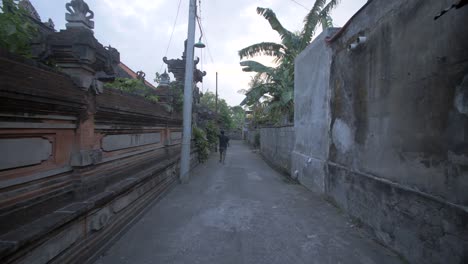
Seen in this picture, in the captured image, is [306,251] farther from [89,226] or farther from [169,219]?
[89,226]

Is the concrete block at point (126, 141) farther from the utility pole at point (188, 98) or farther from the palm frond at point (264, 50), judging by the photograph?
the palm frond at point (264, 50)

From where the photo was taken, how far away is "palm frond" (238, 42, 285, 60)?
13398 millimetres

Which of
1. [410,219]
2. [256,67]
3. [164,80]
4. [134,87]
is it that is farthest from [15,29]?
[256,67]

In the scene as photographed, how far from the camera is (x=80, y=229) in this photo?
128 inches

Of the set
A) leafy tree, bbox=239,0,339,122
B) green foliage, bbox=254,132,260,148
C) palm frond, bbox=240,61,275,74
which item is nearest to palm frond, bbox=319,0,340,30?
leafy tree, bbox=239,0,339,122

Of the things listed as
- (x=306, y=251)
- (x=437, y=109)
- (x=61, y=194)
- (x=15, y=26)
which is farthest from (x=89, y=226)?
(x=437, y=109)

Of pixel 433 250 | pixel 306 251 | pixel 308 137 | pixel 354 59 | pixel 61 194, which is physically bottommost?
pixel 306 251

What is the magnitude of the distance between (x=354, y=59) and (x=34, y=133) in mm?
5513

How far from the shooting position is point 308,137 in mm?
8281

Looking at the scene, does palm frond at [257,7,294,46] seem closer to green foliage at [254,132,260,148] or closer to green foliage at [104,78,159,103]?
green foliage at [104,78,159,103]

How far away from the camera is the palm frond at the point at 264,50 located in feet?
44.0

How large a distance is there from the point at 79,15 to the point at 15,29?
2.70ft

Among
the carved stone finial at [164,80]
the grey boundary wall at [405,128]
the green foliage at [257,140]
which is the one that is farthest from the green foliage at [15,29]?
the green foliage at [257,140]

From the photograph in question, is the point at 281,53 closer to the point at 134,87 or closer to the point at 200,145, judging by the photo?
the point at 200,145
